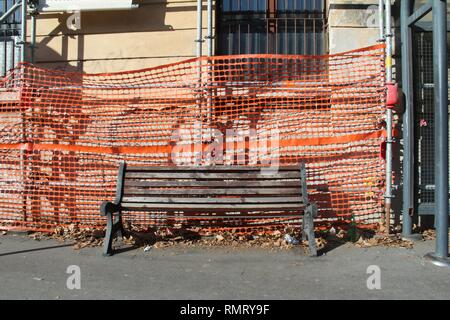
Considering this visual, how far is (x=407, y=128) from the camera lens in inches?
203

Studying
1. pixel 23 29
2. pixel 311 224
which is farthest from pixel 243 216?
pixel 23 29

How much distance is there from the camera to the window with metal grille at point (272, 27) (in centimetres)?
668

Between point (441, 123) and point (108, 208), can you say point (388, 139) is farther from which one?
point (108, 208)

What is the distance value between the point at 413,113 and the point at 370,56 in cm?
92

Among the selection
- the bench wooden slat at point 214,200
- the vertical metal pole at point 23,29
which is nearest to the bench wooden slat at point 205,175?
the bench wooden slat at point 214,200

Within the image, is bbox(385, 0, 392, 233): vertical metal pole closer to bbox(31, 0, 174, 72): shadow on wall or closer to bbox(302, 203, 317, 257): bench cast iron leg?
bbox(302, 203, 317, 257): bench cast iron leg

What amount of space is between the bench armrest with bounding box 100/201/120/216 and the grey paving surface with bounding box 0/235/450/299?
19.4 inches

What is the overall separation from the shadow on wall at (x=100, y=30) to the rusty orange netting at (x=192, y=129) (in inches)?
28.6

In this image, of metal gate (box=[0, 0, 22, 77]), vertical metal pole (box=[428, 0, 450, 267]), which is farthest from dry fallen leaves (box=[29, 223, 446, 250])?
metal gate (box=[0, 0, 22, 77])

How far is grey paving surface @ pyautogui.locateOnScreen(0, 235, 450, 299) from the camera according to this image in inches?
137

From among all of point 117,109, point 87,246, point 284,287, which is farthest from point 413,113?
point 87,246

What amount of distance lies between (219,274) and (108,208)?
1.50m

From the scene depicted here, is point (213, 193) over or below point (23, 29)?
below

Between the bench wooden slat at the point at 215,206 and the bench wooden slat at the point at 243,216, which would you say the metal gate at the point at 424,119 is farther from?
the bench wooden slat at the point at 215,206
